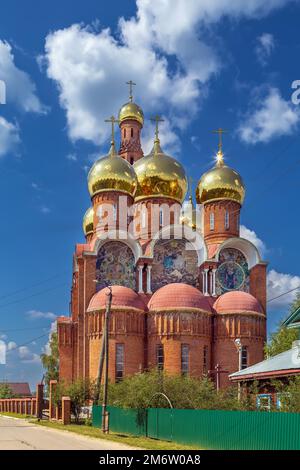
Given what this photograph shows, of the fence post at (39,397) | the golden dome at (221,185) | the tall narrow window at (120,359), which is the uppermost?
the golden dome at (221,185)

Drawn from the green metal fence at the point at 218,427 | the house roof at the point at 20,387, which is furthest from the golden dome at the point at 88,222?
the house roof at the point at 20,387

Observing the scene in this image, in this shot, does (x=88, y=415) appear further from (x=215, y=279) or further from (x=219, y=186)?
(x=219, y=186)

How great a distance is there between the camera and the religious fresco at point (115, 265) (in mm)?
40312

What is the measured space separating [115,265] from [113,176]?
623cm

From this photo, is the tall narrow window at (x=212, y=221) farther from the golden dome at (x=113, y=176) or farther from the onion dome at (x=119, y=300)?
the onion dome at (x=119, y=300)

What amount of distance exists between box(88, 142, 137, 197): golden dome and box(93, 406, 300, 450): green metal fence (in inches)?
800

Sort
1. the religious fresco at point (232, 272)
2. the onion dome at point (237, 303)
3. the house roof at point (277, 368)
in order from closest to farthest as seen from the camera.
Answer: the house roof at point (277, 368) → the onion dome at point (237, 303) → the religious fresco at point (232, 272)

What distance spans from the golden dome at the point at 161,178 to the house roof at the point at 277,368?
75.4 feet

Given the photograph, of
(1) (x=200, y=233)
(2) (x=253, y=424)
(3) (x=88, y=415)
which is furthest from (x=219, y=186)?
(2) (x=253, y=424)

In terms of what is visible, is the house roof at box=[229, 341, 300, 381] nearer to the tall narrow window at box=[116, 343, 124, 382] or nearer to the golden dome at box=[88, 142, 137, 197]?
the tall narrow window at box=[116, 343, 124, 382]

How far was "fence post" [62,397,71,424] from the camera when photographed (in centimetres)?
3250

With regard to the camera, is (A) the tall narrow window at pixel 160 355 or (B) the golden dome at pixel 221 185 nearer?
(A) the tall narrow window at pixel 160 355

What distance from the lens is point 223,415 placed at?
58.4ft
